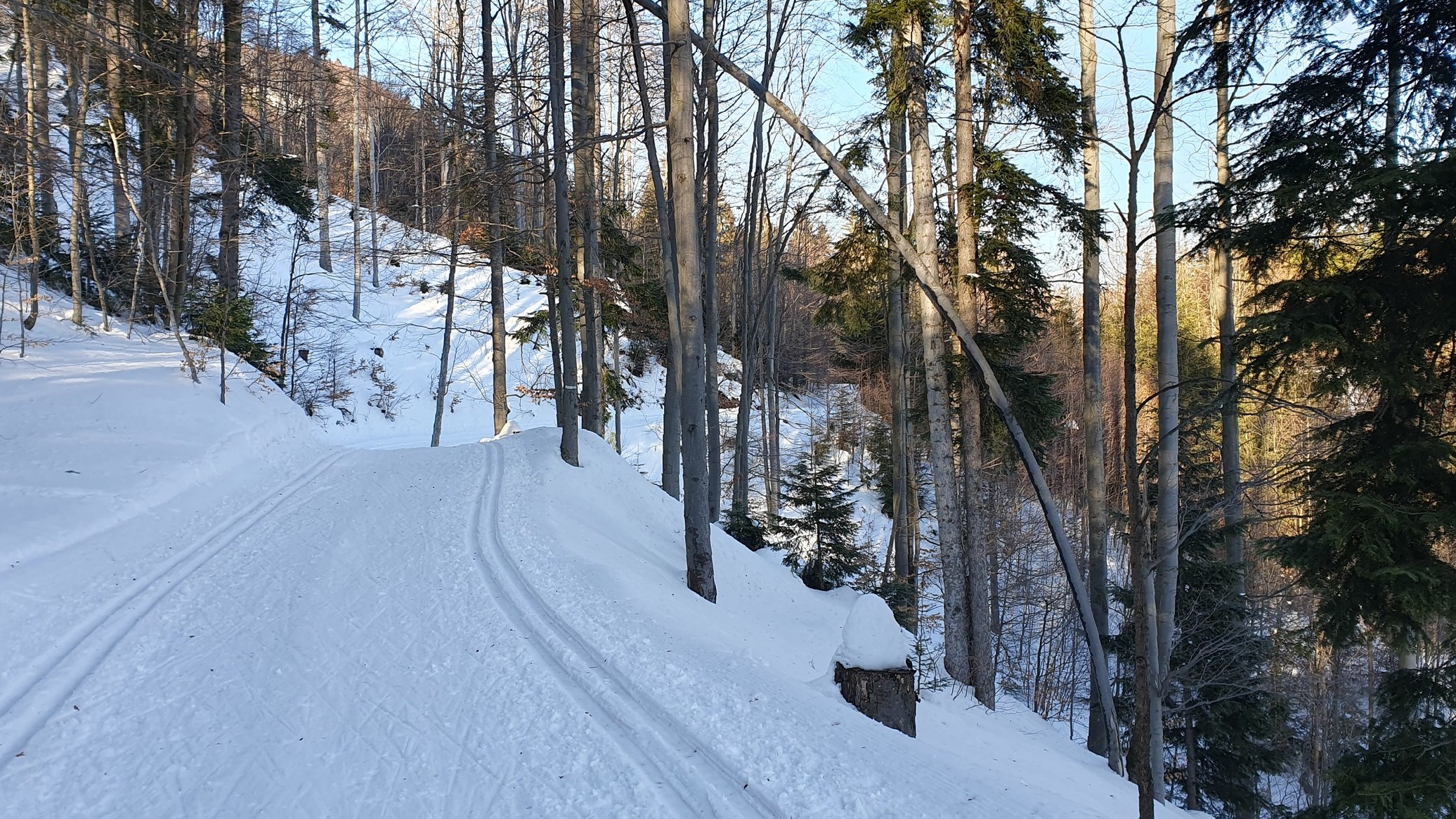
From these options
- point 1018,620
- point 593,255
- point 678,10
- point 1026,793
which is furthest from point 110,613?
point 1018,620

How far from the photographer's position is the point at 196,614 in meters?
5.90

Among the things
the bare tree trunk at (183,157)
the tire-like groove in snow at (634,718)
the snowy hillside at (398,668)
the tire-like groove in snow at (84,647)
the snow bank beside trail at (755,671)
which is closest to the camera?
the tire-like groove in snow at (634,718)

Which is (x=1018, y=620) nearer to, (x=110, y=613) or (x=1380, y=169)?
(x=1380, y=169)

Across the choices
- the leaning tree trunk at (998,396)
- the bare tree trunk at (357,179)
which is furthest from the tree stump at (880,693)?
the bare tree trunk at (357,179)

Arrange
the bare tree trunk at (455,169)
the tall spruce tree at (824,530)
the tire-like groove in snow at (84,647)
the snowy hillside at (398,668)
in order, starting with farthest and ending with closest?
the tall spruce tree at (824,530)
the bare tree trunk at (455,169)
the tire-like groove in snow at (84,647)
the snowy hillside at (398,668)

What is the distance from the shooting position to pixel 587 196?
1469cm

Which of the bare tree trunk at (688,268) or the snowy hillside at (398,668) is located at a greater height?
the bare tree trunk at (688,268)

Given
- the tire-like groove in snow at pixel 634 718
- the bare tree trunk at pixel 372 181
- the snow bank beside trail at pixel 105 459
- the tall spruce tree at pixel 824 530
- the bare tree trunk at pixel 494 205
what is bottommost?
the tall spruce tree at pixel 824 530

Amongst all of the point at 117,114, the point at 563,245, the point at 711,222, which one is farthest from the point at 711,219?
the point at 117,114

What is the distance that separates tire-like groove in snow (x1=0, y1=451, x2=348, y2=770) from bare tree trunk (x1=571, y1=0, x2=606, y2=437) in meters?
7.11

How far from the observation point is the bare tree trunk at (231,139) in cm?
1045

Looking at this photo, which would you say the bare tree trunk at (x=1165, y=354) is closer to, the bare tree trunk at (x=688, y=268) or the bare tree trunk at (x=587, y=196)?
the bare tree trunk at (x=688, y=268)

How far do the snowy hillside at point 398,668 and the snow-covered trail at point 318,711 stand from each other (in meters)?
0.02

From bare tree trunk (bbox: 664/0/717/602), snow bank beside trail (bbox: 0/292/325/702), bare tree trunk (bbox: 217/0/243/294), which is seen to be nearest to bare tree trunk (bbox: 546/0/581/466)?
bare tree trunk (bbox: 664/0/717/602)
